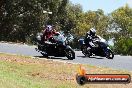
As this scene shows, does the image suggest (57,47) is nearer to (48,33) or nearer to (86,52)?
(48,33)

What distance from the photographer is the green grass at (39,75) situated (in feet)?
40.8

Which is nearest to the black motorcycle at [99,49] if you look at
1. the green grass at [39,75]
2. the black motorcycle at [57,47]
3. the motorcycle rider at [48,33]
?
the black motorcycle at [57,47]

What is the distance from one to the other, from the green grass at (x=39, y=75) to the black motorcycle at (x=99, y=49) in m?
7.14

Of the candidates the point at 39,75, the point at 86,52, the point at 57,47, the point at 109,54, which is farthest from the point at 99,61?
the point at 39,75

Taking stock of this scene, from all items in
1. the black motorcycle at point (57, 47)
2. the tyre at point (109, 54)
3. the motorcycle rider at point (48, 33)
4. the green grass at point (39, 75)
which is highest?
the motorcycle rider at point (48, 33)

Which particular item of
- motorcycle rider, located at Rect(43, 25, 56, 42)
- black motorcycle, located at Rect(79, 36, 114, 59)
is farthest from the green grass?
black motorcycle, located at Rect(79, 36, 114, 59)

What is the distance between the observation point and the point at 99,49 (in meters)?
25.6

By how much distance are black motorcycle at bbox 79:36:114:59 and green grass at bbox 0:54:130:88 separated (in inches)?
281

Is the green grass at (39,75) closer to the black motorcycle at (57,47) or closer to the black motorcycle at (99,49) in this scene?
the black motorcycle at (57,47)

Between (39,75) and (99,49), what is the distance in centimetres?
1095

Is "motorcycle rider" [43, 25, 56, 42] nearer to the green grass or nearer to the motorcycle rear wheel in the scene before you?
the motorcycle rear wheel

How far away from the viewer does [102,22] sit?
87.4m

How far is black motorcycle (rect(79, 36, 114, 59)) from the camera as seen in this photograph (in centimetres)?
2538

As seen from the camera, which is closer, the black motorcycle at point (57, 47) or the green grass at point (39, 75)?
the green grass at point (39, 75)
